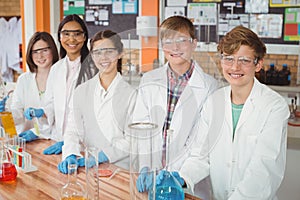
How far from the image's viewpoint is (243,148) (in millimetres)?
1729

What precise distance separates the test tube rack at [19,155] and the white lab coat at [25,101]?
566 millimetres

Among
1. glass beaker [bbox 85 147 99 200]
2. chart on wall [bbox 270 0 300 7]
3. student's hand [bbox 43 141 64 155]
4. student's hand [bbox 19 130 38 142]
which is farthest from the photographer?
chart on wall [bbox 270 0 300 7]

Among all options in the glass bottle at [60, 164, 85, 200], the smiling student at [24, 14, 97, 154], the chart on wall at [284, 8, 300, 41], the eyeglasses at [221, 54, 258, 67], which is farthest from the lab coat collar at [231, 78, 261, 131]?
the chart on wall at [284, 8, 300, 41]

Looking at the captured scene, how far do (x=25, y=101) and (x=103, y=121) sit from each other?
1.00m

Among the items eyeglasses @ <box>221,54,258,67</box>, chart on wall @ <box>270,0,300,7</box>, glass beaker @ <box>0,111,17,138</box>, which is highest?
chart on wall @ <box>270,0,300,7</box>

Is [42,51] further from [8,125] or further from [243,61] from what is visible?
[243,61]

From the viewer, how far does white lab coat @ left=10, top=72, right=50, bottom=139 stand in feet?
8.66

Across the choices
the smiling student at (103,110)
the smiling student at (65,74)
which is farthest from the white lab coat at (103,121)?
the smiling student at (65,74)

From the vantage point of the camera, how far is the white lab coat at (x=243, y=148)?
1599mm

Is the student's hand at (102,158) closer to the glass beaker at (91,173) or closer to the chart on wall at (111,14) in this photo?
the glass beaker at (91,173)

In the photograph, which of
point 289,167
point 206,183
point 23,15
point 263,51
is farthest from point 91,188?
point 23,15

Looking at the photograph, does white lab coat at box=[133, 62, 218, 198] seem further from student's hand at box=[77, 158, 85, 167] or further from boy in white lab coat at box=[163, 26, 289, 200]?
student's hand at box=[77, 158, 85, 167]

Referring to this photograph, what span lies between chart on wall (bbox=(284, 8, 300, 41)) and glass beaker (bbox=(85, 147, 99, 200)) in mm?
2810

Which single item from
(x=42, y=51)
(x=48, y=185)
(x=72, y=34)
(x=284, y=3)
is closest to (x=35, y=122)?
(x=42, y=51)
